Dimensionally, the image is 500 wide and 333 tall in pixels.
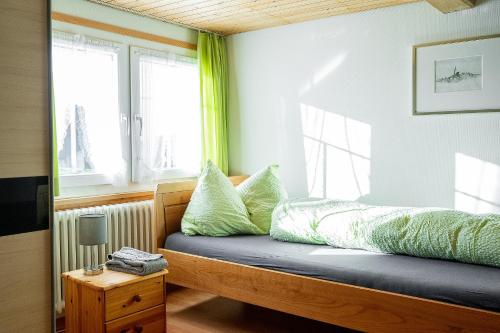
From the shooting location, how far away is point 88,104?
3.48 metres

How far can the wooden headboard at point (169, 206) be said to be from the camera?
11.6 ft

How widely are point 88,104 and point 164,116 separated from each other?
2.34ft

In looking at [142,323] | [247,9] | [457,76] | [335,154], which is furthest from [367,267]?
[247,9]

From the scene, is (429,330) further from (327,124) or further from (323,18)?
(323,18)

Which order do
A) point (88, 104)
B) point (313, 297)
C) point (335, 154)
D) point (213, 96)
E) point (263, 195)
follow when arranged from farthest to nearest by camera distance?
point (213, 96)
point (335, 154)
point (263, 195)
point (88, 104)
point (313, 297)

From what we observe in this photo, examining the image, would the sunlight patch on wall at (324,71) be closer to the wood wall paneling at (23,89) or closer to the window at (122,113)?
the window at (122,113)

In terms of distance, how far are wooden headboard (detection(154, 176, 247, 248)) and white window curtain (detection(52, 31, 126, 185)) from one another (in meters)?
0.34

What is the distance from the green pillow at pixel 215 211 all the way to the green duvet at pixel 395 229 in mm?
254

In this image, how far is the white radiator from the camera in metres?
3.18

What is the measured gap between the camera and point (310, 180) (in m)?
4.09

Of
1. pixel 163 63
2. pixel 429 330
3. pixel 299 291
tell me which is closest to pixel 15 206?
pixel 299 291

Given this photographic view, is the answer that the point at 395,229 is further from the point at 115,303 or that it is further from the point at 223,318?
the point at 115,303

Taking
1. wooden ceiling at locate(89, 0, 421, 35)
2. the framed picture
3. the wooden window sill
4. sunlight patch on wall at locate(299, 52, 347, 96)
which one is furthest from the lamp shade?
the framed picture

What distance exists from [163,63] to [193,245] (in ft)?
5.10
